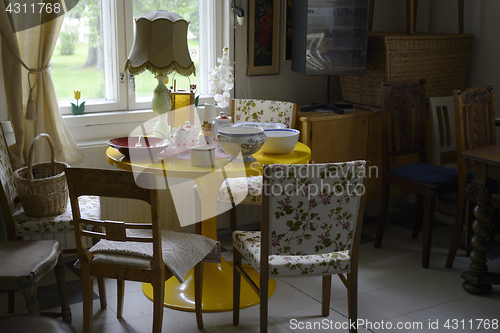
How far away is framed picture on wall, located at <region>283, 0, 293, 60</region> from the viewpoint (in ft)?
11.2

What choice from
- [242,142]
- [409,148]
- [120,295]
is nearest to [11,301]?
[120,295]

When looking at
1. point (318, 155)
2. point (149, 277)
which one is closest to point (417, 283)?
point (318, 155)

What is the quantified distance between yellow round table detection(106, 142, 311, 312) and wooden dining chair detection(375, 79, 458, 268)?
82 centimetres

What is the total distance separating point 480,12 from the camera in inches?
144

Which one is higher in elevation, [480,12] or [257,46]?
[480,12]

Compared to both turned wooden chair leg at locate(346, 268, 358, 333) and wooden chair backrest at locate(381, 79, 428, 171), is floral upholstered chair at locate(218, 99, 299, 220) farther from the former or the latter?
turned wooden chair leg at locate(346, 268, 358, 333)

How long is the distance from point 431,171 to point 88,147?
203 centimetres

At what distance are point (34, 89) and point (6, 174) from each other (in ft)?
1.65

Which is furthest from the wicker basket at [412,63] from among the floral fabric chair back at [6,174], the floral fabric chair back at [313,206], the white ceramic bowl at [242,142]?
the floral fabric chair back at [6,174]

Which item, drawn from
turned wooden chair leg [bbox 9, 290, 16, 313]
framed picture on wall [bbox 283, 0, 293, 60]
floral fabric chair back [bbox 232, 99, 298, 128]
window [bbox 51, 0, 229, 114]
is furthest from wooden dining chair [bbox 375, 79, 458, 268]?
turned wooden chair leg [bbox 9, 290, 16, 313]

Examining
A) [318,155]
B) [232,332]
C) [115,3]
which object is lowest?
[232,332]

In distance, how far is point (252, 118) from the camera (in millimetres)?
3148

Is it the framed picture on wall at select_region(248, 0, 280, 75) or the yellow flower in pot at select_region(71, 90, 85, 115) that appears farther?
the framed picture on wall at select_region(248, 0, 280, 75)

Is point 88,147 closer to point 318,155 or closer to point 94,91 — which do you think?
point 94,91
